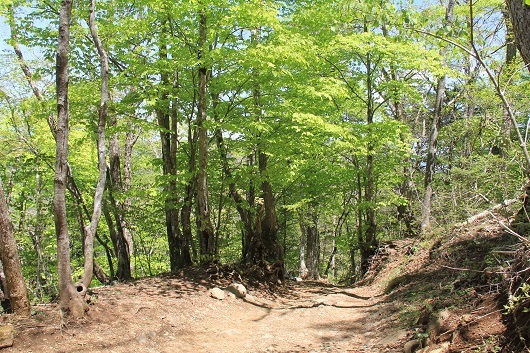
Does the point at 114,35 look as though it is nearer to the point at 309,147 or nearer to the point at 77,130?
the point at 77,130

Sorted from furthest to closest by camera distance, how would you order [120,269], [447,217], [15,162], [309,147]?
[15,162]
[120,269]
[309,147]
[447,217]

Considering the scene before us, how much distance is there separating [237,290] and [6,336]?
5.02 m

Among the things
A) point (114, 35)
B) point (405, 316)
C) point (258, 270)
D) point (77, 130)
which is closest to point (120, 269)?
point (258, 270)

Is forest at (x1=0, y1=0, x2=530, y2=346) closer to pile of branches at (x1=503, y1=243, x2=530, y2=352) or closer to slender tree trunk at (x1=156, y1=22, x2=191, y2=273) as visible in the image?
slender tree trunk at (x1=156, y1=22, x2=191, y2=273)

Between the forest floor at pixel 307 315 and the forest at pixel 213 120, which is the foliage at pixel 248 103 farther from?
the forest floor at pixel 307 315

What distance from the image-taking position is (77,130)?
12.3 metres

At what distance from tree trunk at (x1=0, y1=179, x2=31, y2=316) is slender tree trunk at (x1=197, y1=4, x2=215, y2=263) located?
424cm

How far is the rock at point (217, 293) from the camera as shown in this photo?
27.4 feet

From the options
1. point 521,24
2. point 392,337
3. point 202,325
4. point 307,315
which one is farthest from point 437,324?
point 202,325

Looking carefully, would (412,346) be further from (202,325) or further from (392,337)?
(202,325)

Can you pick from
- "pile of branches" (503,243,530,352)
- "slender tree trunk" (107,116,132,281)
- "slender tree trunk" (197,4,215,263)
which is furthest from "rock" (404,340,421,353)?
"slender tree trunk" (107,116,132,281)

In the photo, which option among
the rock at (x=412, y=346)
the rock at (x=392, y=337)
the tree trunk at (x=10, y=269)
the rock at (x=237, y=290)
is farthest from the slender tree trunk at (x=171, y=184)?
the rock at (x=412, y=346)

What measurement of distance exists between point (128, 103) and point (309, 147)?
4.70 meters

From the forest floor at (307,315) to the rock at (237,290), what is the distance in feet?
0.46
